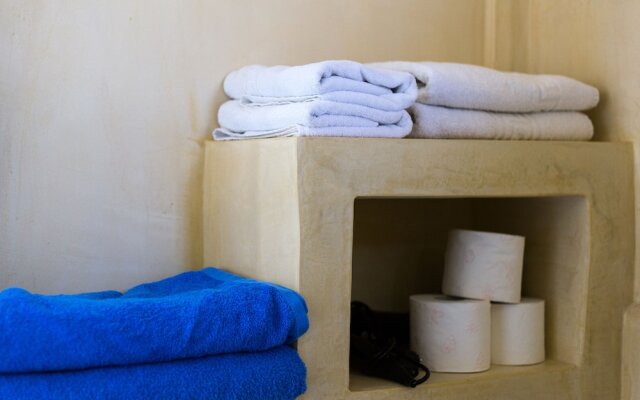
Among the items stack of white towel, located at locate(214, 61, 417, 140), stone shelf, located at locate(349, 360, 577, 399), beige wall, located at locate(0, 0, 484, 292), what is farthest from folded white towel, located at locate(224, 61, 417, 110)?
stone shelf, located at locate(349, 360, 577, 399)

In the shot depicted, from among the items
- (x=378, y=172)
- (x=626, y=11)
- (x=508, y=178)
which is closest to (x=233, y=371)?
(x=378, y=172)

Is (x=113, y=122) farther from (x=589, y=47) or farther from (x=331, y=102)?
(x=589, y=47)

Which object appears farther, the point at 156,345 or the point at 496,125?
the point at 496,125

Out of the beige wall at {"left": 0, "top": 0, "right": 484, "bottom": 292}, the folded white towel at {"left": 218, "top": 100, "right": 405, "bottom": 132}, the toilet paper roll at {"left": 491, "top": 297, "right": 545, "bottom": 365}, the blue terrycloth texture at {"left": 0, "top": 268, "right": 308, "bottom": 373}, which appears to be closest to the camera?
the blue terrycloth texture at {"left": 0, "top": 268, "right": 308, "bottom": 373}

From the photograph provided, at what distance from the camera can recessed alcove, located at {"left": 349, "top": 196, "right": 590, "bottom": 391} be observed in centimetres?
124

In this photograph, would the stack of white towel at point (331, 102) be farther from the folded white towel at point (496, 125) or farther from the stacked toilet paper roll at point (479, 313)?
the stacked toilet paper roll at point (479, 313)

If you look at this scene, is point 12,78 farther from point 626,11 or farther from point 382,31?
point 626,11

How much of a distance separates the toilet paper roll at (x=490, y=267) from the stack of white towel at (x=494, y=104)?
152 mm

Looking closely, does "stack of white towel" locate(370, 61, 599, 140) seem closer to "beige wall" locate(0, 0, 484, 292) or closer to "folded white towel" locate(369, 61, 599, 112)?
"folded white towel" locate(369, 61, 599, 112)

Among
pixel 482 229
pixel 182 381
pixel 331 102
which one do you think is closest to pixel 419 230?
pixel 482 229

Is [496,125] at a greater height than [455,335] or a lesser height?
greater

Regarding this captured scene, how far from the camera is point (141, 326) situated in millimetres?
873

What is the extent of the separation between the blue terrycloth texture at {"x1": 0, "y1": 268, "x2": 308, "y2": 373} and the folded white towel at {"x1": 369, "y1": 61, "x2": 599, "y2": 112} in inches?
14.2

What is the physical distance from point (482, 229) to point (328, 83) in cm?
Result: 56
